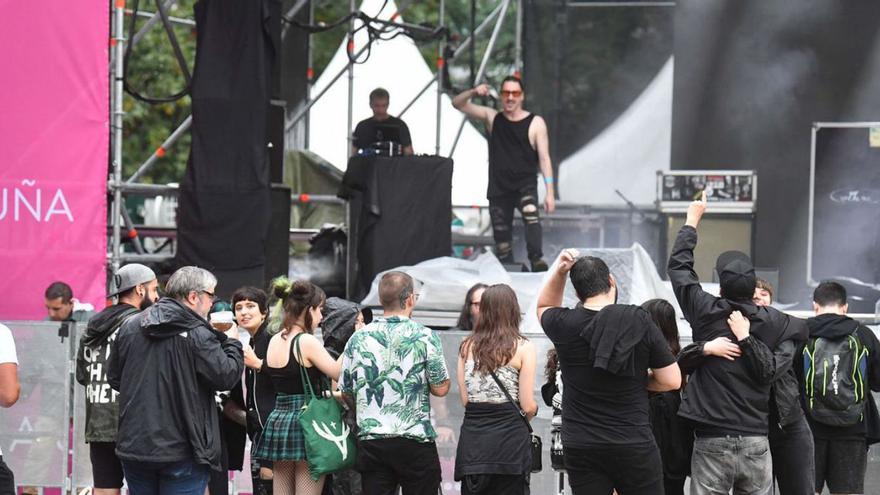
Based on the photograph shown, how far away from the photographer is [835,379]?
716cm

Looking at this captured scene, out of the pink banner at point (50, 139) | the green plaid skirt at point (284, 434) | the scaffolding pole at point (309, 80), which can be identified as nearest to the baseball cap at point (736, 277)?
the green plaid skirt at point (284, 434)

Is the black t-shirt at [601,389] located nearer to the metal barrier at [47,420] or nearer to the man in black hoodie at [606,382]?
the man in black hoodie at [606,382]

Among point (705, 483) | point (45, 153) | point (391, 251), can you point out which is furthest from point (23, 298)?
point (705, 483)

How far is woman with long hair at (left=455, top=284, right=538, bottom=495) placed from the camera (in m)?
6.40

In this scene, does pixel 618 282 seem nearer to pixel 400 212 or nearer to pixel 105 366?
pixel 400 212

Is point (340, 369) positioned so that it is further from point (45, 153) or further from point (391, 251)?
point (391, 251)

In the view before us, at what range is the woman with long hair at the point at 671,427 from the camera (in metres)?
6.45

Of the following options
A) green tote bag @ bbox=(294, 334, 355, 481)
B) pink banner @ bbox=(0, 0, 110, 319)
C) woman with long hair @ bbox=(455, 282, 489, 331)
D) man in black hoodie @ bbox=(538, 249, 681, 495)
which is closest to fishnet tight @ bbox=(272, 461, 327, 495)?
green tote bag @ bbox=(294, 334, 355, 481)

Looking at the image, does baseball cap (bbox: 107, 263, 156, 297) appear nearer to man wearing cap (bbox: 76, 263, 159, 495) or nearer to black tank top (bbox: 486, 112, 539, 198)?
man wearing cap (bbox: 76, 263, 159, 495)

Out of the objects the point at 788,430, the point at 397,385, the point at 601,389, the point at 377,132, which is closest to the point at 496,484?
the point at 397,385

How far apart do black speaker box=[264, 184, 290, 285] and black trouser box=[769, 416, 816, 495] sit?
5.30m

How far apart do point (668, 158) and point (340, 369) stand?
8550 mm

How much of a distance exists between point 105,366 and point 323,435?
1.20m

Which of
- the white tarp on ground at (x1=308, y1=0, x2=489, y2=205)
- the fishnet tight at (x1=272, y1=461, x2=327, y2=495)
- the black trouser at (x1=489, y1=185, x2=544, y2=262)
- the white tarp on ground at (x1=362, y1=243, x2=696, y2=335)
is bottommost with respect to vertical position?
the fishnet tight at (x1=272, y1=461, x2=327, y2=495)
